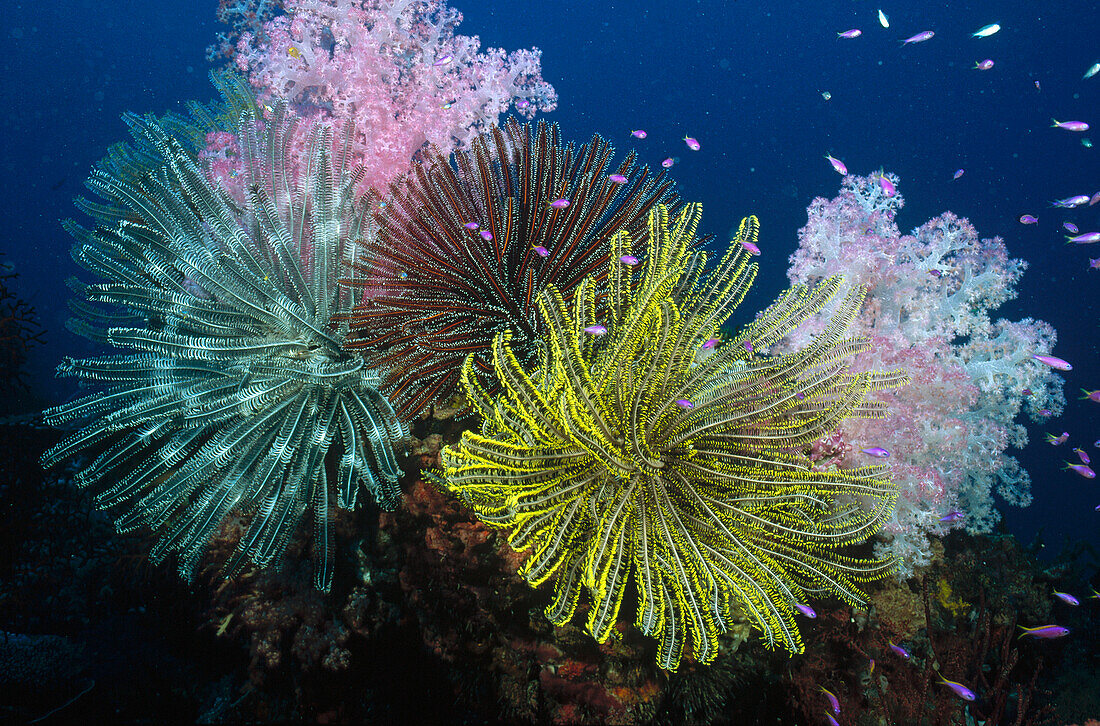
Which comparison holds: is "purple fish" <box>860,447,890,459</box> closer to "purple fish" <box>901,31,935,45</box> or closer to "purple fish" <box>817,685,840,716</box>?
"purple fish" <box>817,685,840,716</box>

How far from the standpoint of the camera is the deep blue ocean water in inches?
1220

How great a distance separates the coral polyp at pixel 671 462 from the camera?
7.42 ft

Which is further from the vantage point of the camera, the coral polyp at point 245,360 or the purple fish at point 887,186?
the purple fish at point 887,186

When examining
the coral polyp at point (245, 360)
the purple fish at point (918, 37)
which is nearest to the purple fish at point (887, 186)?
the purple fish at point (918, 37)

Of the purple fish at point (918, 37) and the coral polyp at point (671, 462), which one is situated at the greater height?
the purple fish at point (918, 37)

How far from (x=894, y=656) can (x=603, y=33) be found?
73367 mm

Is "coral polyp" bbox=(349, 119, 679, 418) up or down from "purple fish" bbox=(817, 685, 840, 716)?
up

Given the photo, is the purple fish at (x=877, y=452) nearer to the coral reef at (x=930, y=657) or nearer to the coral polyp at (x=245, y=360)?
the coral reef at (x=930, y=657)

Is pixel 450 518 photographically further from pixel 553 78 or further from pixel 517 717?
pixel 553 78

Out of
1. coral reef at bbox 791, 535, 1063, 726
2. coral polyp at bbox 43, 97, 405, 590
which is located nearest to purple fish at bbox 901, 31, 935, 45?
coral reef at bbox 791, 535, 1063, 726

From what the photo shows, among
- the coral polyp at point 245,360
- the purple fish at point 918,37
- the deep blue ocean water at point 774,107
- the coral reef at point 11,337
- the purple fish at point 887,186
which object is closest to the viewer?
the coral polyp at point 245,360

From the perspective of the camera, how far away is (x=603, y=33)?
198ft

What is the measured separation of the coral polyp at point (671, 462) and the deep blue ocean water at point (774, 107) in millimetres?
24218

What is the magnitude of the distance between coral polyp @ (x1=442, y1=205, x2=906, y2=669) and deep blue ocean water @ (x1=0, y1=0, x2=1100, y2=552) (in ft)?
79.5
